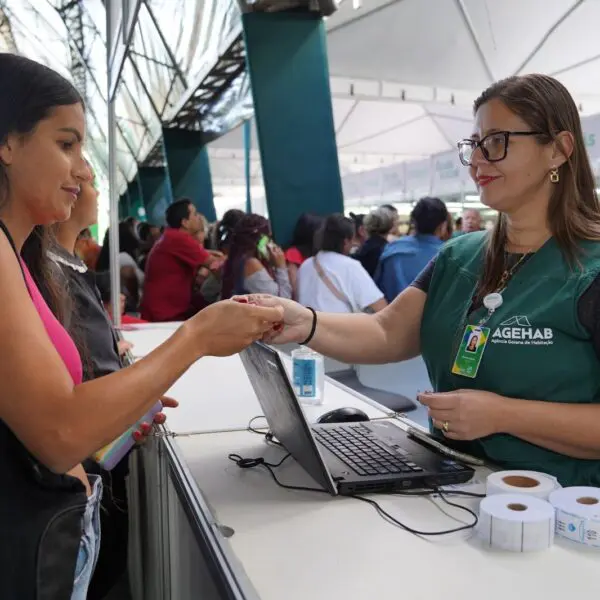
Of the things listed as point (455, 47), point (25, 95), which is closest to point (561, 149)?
point (25, 95)

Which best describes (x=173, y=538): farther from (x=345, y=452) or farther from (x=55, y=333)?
(x=55, y=333)

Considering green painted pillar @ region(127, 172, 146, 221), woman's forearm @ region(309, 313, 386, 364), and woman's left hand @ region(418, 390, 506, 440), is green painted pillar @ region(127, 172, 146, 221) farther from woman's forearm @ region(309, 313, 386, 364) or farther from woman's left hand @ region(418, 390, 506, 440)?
woman's left hand @ region(418, 390, 506, 440)

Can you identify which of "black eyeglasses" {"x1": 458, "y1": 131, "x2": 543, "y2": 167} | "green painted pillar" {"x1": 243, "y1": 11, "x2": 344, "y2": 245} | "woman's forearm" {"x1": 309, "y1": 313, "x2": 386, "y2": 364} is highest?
"green painted pillar" {"x1": 243, "y1": 11, "x2": 344, "y2": 245}

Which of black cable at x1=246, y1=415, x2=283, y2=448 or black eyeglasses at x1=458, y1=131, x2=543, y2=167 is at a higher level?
black eyeglasses at x1=458, y1=131, x2=543, y2=167

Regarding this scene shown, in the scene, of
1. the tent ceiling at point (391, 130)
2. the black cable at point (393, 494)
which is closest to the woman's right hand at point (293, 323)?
the black cable at point (393, 494)

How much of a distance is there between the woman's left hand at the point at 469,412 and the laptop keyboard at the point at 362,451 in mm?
112

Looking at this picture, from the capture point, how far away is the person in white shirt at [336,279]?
354 centimetres

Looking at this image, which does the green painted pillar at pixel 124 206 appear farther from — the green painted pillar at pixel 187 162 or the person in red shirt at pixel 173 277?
the person in red shirt at pixel 173 277

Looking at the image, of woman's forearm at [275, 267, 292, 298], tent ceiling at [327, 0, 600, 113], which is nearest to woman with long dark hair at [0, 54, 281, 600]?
woman's forearm at [275, 267, 292, 298]

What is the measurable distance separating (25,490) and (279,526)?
399mm

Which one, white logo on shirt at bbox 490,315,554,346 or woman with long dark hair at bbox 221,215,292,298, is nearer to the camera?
white logo on shirt at bbox 490,315,554,346

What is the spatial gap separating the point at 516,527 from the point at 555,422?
34 cm

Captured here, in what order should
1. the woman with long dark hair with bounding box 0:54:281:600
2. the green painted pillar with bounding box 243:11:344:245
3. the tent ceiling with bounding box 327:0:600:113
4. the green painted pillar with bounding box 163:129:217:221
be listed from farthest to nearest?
the green painted pillar with bounding box 163:129:217:221 < the tent ceiling with bounding box 327:0:600:113 < the green painted pillar with bounding box 243:11:344:245 < the woman with long dark hair with bounding box 0:54:281:600

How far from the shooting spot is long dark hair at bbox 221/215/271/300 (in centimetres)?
352
